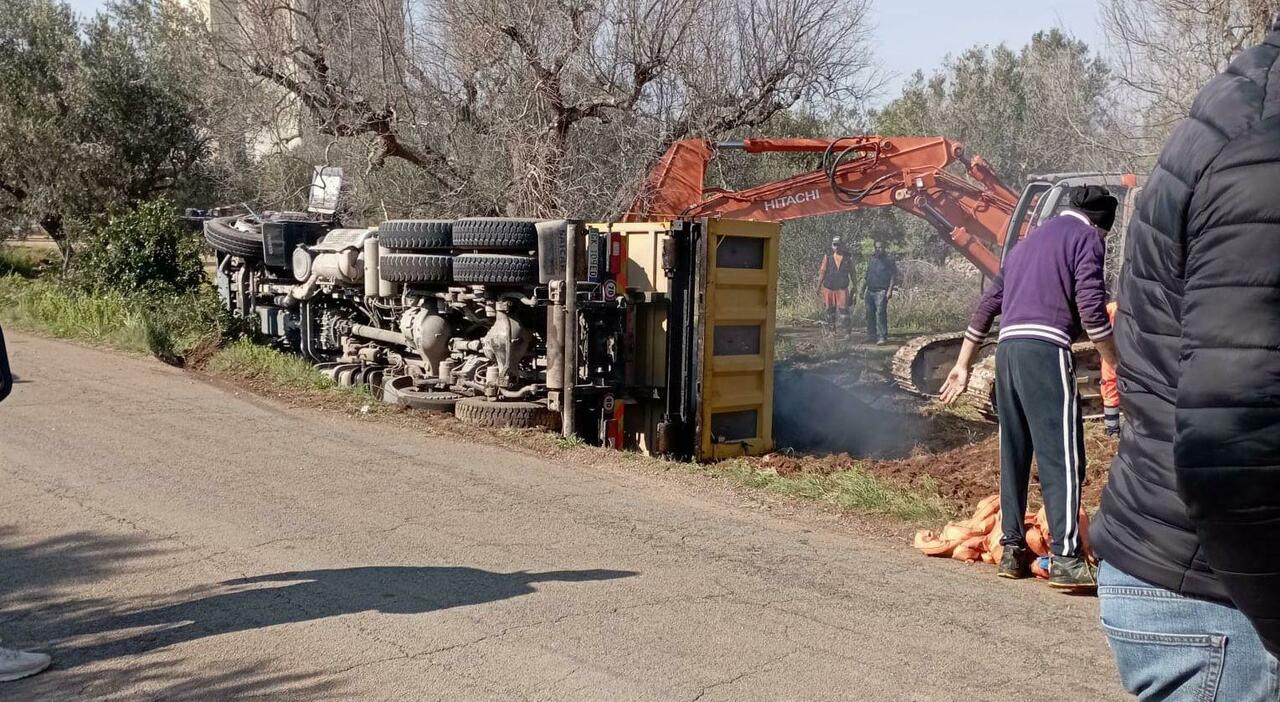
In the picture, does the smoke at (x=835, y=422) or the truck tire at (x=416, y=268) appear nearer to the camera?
the truck tire at (x=416, y=268)

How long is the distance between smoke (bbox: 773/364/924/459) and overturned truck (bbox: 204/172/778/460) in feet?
5.88

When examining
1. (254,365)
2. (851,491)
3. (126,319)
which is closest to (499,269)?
(851,491)

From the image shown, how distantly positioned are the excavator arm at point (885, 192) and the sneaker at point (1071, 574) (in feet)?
27.1

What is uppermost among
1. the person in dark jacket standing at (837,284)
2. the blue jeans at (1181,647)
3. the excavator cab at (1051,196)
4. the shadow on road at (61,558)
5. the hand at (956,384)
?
the excavator cab at (1051,196)

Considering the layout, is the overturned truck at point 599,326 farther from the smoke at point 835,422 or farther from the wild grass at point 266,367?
the smoke at point 835,422

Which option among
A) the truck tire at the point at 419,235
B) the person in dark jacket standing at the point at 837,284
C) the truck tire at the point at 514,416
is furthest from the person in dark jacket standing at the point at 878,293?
the truck tire at the point at 514,416

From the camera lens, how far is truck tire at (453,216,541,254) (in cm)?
995

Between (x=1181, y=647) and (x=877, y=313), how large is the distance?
1838 cm

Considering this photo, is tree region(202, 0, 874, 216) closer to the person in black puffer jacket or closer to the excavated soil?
the excavated soil

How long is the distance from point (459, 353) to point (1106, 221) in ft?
21.6

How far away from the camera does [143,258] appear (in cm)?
1681

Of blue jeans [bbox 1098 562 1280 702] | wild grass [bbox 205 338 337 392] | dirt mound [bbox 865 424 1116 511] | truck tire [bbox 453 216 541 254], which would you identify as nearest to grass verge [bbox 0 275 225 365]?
wild grass [bbox 205 338 337 392]

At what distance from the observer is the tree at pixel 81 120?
72.1 feet

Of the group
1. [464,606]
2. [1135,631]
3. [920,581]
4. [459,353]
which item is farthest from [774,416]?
[1135,631]
